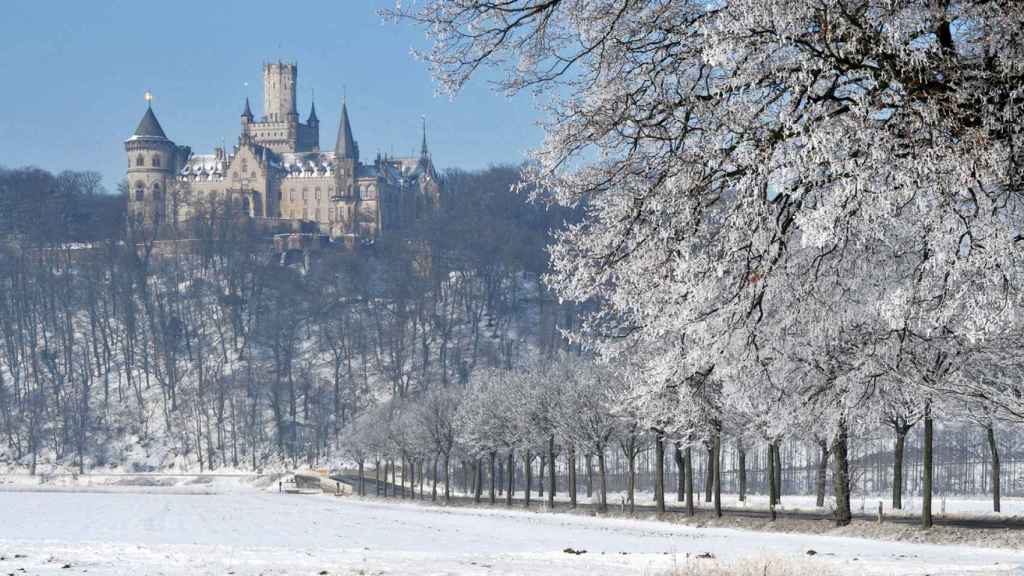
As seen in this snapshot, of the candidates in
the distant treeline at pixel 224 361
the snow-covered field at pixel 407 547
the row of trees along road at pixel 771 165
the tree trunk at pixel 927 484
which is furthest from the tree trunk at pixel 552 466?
the distant treeline at pixel 224 361

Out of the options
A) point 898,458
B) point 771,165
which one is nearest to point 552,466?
point 898,458

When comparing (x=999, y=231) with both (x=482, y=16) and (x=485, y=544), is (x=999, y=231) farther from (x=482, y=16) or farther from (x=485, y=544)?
(x=485, y=544)

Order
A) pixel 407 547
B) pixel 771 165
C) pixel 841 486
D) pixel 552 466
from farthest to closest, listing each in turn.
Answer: pixel 552 466 → pixel 841 486 → pixel 407 547 → pixel 771 165

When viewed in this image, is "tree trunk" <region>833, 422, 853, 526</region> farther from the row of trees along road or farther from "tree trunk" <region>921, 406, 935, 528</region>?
the row of trees along road

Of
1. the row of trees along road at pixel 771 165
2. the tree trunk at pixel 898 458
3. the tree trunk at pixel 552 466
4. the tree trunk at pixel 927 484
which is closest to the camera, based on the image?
the row of trees along road at pixel 771 165

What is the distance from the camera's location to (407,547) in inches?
1239

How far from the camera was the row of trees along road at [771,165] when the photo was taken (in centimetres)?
1338

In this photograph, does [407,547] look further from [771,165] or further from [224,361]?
[224,361]

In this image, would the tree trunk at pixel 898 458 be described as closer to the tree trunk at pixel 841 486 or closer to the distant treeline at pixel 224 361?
the tree trunk at pixel 841 486

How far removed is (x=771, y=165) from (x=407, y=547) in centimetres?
1947

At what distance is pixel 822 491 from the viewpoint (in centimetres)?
5331

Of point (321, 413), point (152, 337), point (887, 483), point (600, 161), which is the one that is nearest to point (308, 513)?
point (887, 483)

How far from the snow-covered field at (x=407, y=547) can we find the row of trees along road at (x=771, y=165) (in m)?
3.28

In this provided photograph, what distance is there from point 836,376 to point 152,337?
531 feet
